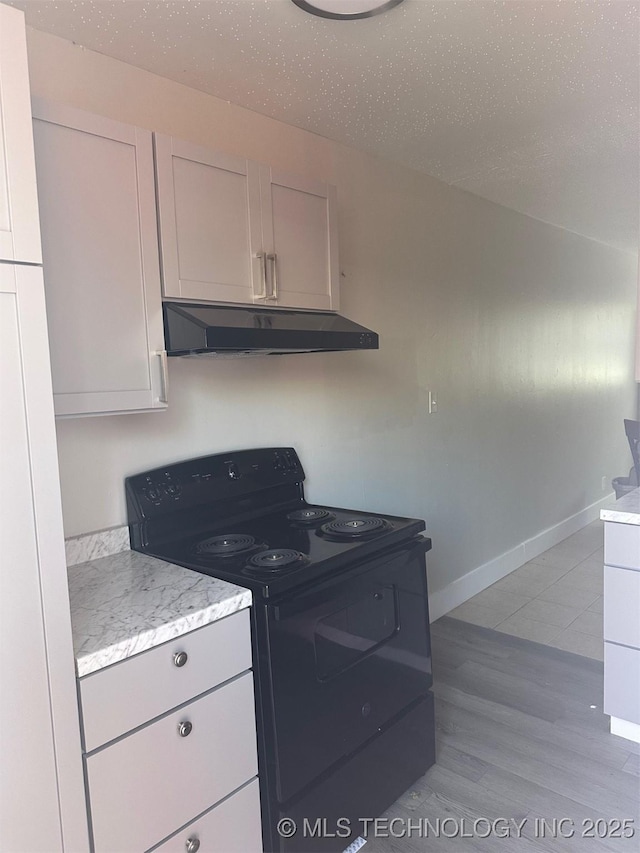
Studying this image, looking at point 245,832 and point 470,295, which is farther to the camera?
point 470,295

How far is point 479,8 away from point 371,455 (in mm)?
1805

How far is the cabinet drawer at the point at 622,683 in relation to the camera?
2211 millimetres

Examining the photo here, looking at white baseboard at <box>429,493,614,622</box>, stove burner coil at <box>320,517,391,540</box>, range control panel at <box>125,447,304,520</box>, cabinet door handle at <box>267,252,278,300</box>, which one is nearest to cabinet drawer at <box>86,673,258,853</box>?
stove burner coil at <box>320,517,391,540</box>

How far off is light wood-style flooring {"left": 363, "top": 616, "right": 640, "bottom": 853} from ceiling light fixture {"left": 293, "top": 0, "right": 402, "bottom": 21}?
239cm

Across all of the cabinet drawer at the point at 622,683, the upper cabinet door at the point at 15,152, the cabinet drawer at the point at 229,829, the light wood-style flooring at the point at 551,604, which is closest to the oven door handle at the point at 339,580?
the cabinet drawer at the point at 229,829

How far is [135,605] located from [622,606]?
1.79 m

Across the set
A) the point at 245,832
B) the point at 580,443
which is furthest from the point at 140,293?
the point at 580,443

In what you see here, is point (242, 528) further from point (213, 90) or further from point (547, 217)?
point (547, 217)

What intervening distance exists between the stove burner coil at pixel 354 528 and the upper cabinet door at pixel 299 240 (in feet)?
2.57

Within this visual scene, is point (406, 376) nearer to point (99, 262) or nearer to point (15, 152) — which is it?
point (99, 262)

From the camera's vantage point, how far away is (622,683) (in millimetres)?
2240

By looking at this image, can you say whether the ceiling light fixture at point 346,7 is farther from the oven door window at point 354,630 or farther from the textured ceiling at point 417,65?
the oven door window at point 354,630

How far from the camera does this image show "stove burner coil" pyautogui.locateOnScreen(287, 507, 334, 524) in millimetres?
2193

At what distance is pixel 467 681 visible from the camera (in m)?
2.69
